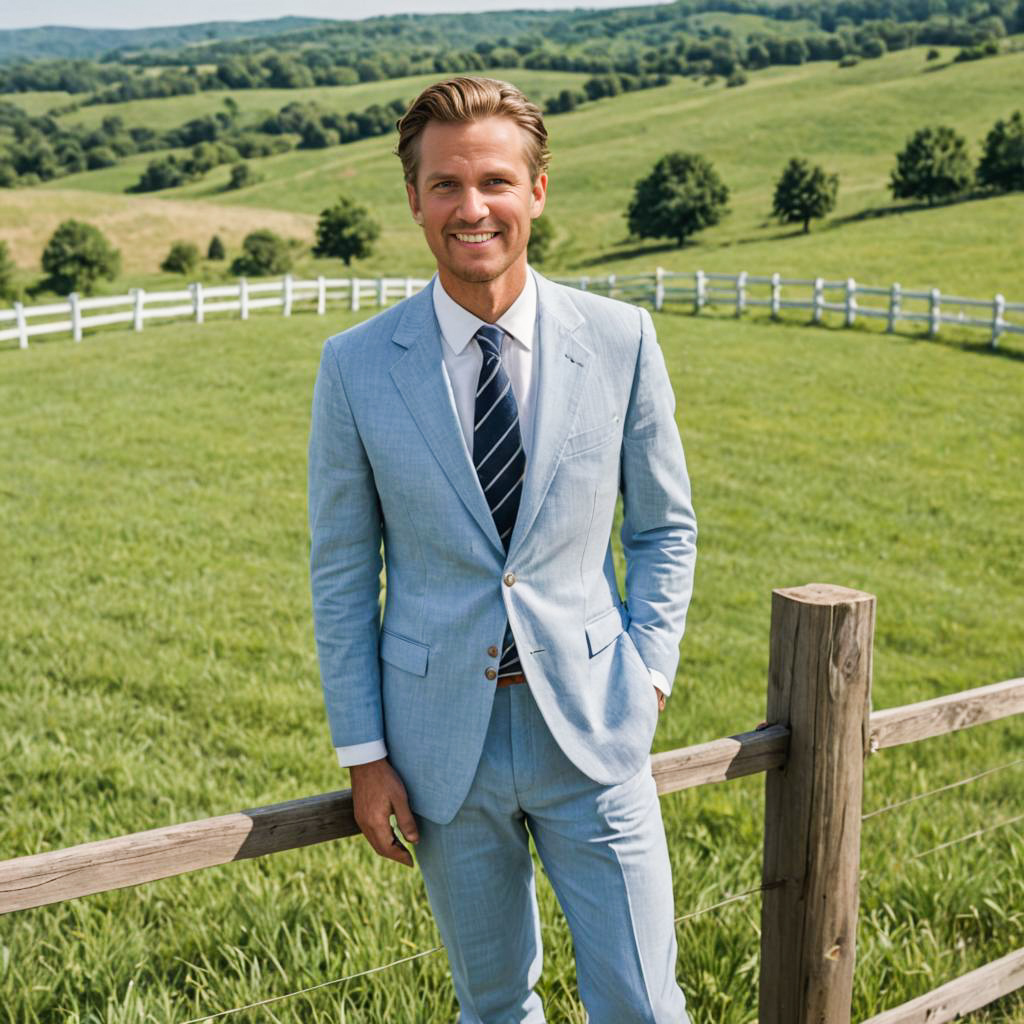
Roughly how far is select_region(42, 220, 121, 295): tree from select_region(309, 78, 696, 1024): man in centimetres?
4119

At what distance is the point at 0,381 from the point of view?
17.4 metres

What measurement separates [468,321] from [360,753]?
902 millimetres

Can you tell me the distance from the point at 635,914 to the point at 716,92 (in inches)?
4254

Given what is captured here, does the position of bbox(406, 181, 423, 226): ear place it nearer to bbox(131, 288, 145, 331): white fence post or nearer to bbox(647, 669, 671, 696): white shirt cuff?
bbox(647, 669, 671, 696): white shirt cuff

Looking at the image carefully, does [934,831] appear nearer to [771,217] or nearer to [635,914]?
[635,914]

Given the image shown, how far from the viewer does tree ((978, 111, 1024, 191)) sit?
151ft

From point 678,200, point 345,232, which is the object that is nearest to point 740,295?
point 678,200

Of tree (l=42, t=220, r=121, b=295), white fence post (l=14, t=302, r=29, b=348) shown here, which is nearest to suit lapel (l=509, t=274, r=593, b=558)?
white fence post (l=14, t=302, r=29, b=348)

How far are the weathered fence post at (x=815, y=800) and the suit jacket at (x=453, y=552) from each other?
1.54ft

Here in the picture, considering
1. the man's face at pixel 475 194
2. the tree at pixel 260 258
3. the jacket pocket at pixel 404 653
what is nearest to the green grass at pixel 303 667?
the jacket pocket at pixel 404 653

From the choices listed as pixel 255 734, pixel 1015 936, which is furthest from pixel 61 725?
pixel 1015 936

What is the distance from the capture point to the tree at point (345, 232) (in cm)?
4719

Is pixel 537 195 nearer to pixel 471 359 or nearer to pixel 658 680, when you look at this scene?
pixel 471 359

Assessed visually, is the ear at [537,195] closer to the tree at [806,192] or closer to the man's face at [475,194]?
the man's face at [475,194]
